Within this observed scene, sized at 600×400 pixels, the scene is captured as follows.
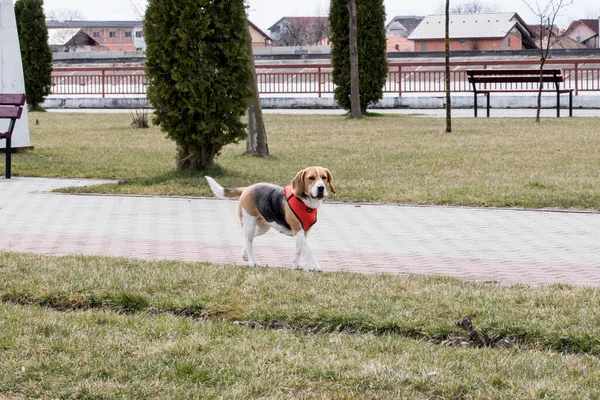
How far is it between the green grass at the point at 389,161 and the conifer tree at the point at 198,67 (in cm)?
73

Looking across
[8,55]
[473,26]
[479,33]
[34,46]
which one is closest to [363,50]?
[34,46]

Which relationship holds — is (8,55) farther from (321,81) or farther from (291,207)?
(321,81)

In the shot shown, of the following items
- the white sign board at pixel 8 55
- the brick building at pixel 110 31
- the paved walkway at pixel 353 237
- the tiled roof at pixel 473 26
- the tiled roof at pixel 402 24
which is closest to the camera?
the paved walkway at pixel 353 237

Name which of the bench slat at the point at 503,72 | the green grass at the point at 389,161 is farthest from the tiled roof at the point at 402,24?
the green grass at the point at 389,161

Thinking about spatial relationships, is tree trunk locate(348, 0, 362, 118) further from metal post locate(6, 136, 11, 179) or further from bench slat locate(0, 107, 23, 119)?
metal post locate(6, 136, 11, 179)

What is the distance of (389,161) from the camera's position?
15.4 m

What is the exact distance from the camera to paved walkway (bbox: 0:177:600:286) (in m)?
7.66

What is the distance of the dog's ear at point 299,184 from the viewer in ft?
23.2

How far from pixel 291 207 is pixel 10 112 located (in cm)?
872

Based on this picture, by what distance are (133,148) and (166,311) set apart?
40.9ft

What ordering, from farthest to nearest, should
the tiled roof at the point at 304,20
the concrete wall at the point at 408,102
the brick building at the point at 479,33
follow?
the tiled roof at the point at 304,20 → the brick building at the point at 479,33 → the concrete wall at the point at 408,102

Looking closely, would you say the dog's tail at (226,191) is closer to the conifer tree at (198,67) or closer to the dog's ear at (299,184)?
the dog's ear at (299,184)

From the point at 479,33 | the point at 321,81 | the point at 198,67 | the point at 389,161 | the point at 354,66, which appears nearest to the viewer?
the point at 198,67

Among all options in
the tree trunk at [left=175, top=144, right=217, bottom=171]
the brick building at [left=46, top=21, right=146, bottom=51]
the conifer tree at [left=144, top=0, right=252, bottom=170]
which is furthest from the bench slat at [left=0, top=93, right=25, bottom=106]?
the brick building at [left=46, top=21, right=146, bottom=51]
